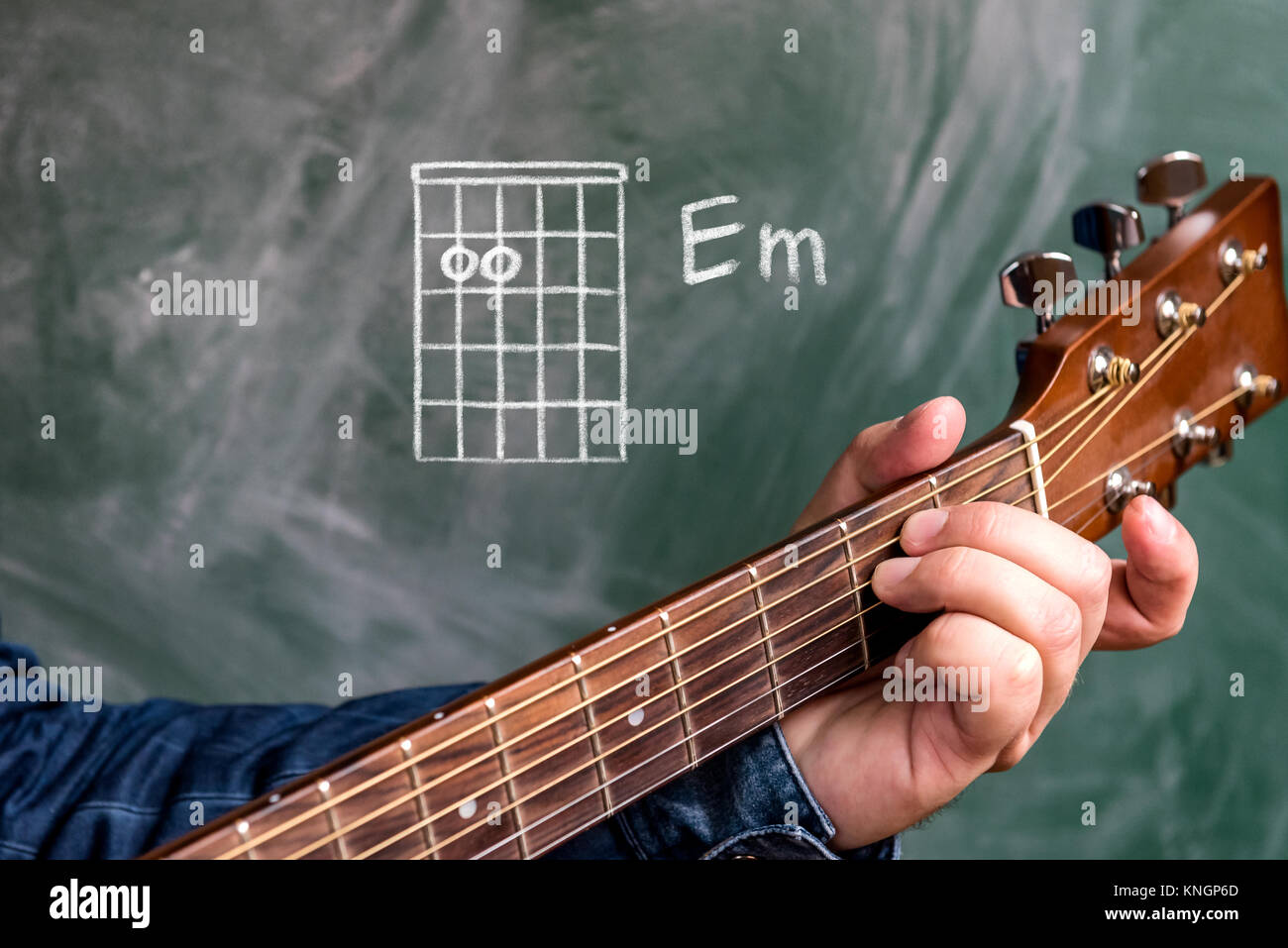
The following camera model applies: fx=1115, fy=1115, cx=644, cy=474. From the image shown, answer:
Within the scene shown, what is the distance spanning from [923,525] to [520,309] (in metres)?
1.04

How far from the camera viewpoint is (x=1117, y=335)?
0.84 m

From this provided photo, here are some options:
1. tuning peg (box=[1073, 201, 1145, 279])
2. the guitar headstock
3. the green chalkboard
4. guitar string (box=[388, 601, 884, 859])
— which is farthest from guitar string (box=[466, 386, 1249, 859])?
the green chalkboard

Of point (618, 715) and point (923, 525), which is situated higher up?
point (923, 525)

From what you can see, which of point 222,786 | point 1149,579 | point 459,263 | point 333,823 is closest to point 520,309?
point 459,263

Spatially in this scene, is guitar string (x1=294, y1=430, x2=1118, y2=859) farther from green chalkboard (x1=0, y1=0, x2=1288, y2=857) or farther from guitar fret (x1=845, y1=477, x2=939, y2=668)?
green chalkboard (x1=0, y1=0, x2=1288, y2=857)

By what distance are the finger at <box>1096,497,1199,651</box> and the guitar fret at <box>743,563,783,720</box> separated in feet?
1.01

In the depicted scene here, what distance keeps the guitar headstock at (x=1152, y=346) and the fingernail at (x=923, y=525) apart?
0.35ft

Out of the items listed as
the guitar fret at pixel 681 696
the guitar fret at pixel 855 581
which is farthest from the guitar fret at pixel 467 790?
the guitar fret at pixel 855 581

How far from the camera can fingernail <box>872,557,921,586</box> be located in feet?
2.47

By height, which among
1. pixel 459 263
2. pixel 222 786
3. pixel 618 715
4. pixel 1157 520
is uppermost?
pixel 459 263

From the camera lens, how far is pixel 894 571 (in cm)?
76

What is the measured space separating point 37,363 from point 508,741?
1.45m

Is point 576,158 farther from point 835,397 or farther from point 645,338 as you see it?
point 835,397

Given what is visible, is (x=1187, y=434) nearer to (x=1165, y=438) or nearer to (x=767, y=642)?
(x=1165, y=438)
